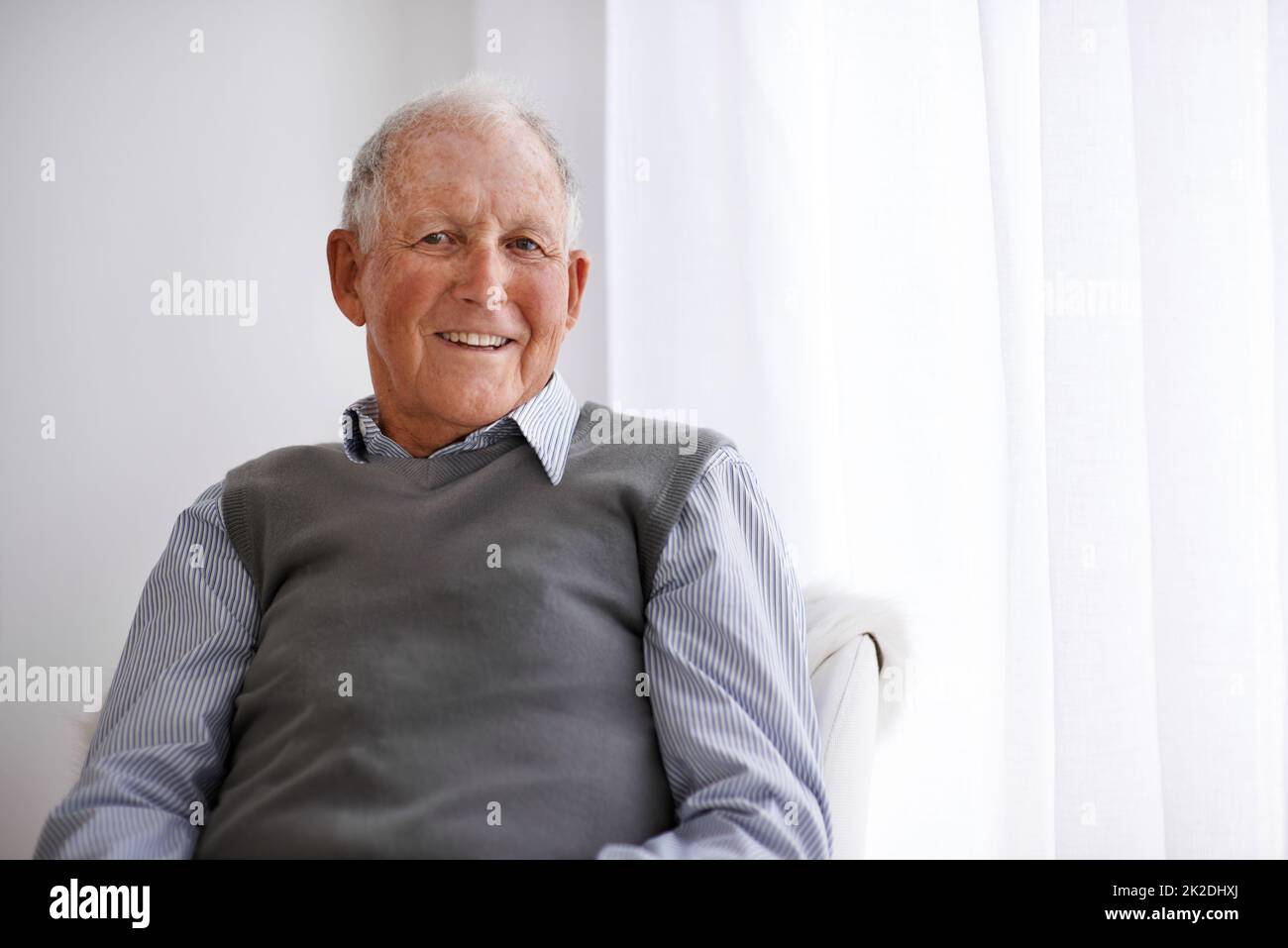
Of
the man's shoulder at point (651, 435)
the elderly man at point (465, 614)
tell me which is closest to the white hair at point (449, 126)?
the elderly man at point (465, 614)

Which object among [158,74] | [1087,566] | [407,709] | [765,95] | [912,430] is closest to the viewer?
[407,709]

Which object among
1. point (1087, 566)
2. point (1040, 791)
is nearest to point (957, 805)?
point (1040, 791)

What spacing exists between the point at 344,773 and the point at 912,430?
95cm

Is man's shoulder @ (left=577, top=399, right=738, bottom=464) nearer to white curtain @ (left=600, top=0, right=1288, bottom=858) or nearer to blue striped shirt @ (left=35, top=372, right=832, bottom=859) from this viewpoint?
blue striped shirt @ (left=35, top=372, right=832, bottom=859)

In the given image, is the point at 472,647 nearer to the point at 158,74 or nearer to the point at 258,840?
the point at 258,840

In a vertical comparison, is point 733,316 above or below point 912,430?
above

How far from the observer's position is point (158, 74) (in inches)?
88.1

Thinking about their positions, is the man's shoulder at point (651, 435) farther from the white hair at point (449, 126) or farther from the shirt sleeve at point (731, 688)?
the white hair at point (449, 126)

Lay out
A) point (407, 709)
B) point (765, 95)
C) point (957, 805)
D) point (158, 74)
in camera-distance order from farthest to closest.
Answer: point (158, 74), point (765, 95), point (957, 805), point (407, 709)

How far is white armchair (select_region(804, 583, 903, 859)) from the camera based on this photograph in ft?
4.45

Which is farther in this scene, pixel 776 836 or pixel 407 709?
pixel 407 709

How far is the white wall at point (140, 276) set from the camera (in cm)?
212

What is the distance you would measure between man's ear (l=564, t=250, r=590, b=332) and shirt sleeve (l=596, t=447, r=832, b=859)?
36 cm

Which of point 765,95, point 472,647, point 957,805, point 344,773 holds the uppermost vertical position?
point 765,95
